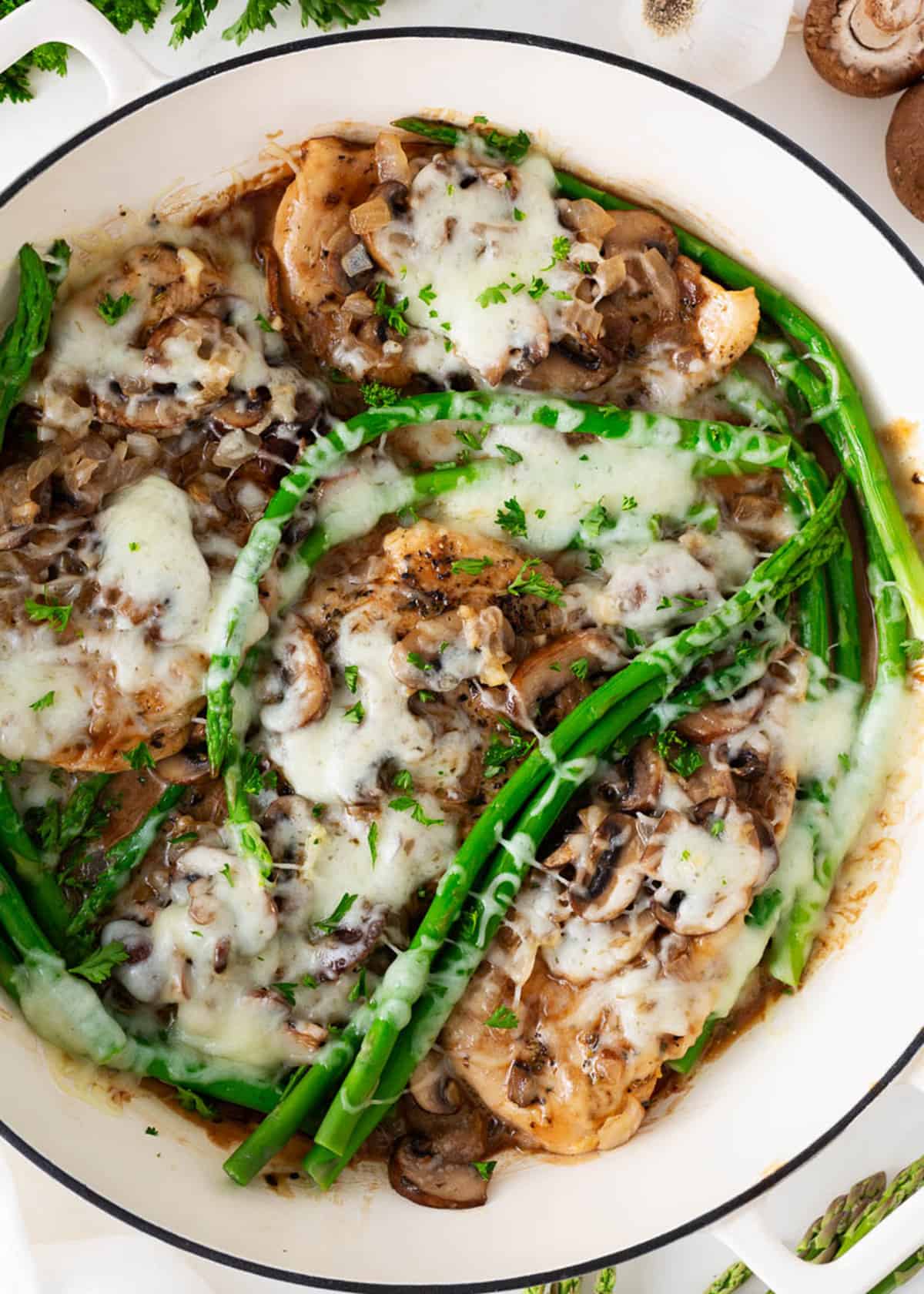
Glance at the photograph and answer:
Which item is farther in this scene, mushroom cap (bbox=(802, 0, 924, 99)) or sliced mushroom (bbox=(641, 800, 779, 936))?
mushroom cap (bbox=(802, 0, 924, 99))

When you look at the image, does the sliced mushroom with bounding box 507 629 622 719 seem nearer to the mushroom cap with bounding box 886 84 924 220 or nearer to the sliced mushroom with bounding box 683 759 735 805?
the sliced mushroom with bounding box 683 759 735 805

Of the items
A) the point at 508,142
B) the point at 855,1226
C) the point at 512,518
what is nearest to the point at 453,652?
the point at 512,518

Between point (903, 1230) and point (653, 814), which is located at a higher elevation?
point (653, 814)

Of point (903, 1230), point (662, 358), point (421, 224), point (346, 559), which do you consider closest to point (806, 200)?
point (662, 358)

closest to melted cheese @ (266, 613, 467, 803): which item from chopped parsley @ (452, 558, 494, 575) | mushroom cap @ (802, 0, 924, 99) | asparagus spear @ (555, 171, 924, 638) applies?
chopped parsley @ (452, 558, 494, 575)

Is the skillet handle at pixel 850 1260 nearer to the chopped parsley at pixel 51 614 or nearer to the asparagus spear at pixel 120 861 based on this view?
the asparagus spear at pixel 120 861

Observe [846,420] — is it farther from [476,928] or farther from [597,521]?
[476,928]

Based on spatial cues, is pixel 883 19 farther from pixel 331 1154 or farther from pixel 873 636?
pixel 331 1154
